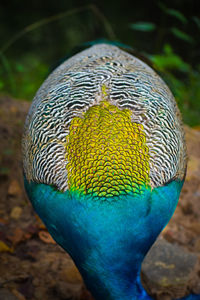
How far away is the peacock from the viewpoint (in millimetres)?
1849

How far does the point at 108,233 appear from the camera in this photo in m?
1.81

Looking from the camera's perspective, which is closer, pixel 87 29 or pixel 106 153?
pixel 106 153

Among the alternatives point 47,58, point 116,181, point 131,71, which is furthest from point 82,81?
point 47,58

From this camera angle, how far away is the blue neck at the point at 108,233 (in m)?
1.82

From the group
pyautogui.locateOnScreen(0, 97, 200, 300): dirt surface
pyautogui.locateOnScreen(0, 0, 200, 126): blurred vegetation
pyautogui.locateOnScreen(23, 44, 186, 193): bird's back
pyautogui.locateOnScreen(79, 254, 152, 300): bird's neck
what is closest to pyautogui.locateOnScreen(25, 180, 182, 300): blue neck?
pyautogui.locateOnScreen(79, 254, 152, 300): bird's neck

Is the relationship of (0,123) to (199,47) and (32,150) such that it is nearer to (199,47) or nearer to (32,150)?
(32,150)

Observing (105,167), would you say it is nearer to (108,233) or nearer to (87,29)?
(108,233)

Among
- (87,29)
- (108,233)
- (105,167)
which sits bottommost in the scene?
(108,233)

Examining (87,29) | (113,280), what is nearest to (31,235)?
(113,280)

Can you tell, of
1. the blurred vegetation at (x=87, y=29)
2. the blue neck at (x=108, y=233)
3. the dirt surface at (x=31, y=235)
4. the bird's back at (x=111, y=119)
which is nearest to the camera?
the blue neck at (x=108, y=233)

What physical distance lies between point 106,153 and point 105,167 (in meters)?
0.09

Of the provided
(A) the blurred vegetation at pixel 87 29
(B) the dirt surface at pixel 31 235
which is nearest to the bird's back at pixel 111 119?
(B) the dirt surface at pixel 31 235

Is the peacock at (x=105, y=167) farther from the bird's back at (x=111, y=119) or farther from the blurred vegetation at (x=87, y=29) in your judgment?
the blurred vegetation at (x=87, y=29)

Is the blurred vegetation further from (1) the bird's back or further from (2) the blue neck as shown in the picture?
(2) the blue neck
